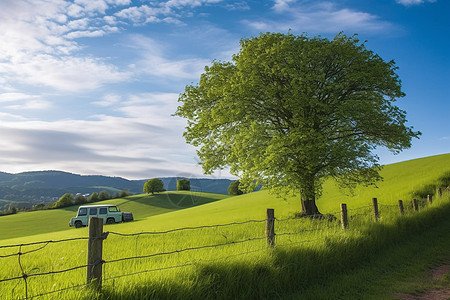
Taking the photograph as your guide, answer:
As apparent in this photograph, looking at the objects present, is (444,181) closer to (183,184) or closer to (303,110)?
(303,110)

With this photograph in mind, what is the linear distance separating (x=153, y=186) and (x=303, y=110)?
83.3m

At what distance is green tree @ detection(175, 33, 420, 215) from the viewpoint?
53.1 feet

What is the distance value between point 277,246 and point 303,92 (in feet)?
34.8

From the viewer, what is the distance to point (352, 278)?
8.45 metres

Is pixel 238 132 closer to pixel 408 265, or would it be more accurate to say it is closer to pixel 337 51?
pixel 337 51

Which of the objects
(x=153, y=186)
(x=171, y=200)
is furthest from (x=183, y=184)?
(x=171, y=200)

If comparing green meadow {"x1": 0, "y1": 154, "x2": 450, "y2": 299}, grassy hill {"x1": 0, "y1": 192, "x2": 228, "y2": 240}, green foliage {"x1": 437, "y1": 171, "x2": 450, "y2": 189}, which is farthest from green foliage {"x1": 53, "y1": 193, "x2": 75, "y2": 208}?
green foliage {"x1": 437, "y1": 171, "x2": 450, "y2": 189}

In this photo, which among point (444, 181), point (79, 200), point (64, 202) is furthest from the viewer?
point (79, 200)

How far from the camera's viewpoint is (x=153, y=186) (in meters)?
95.1

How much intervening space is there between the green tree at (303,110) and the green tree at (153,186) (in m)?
79.4

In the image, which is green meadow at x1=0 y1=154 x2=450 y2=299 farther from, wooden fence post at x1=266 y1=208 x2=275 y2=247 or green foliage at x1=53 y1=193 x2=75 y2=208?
green foliage at x1=53 y1=193 x2=75 y2=208

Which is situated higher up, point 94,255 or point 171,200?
point 94,255

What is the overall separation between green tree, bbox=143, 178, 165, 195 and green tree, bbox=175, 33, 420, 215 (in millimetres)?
79359

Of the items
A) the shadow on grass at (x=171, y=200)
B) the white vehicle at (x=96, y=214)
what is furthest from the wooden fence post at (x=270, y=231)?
the shadow on grass at (x=171, y=200)
